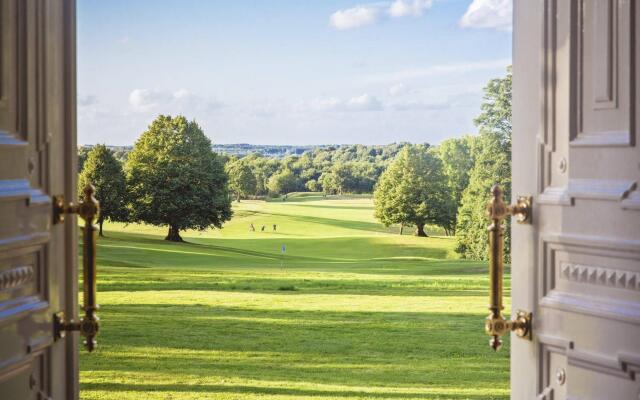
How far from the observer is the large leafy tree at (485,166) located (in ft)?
34.4

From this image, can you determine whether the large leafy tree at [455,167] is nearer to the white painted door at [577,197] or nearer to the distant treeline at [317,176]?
the distant treeline at [317,176]

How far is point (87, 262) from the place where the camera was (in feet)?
4.14

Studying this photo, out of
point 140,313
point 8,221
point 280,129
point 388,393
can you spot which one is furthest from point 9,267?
point 280,129

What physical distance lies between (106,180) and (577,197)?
9.64 meters

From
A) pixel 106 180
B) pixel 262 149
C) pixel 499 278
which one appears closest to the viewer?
pixel 499 278

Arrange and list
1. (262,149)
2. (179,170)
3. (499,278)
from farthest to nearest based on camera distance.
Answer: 1. (179,170)
2. (262,149)
3. (499,278)

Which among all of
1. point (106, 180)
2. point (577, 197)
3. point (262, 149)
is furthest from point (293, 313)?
point (577, 197)

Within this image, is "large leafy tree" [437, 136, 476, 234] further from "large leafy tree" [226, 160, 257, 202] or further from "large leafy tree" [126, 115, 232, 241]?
"large leafy tree" [126, 115, 232, 241]

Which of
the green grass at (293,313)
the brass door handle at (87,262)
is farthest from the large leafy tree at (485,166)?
the brass door handle at (87,262)

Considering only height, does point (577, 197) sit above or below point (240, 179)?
below

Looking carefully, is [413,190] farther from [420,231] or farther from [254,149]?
[254,149]

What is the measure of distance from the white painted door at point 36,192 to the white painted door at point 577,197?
29.1 inches

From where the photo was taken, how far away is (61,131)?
127cm

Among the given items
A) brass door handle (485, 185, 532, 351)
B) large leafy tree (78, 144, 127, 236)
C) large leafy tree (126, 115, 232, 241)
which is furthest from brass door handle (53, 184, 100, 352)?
large leafy tree (126, 115, 232, 241)
